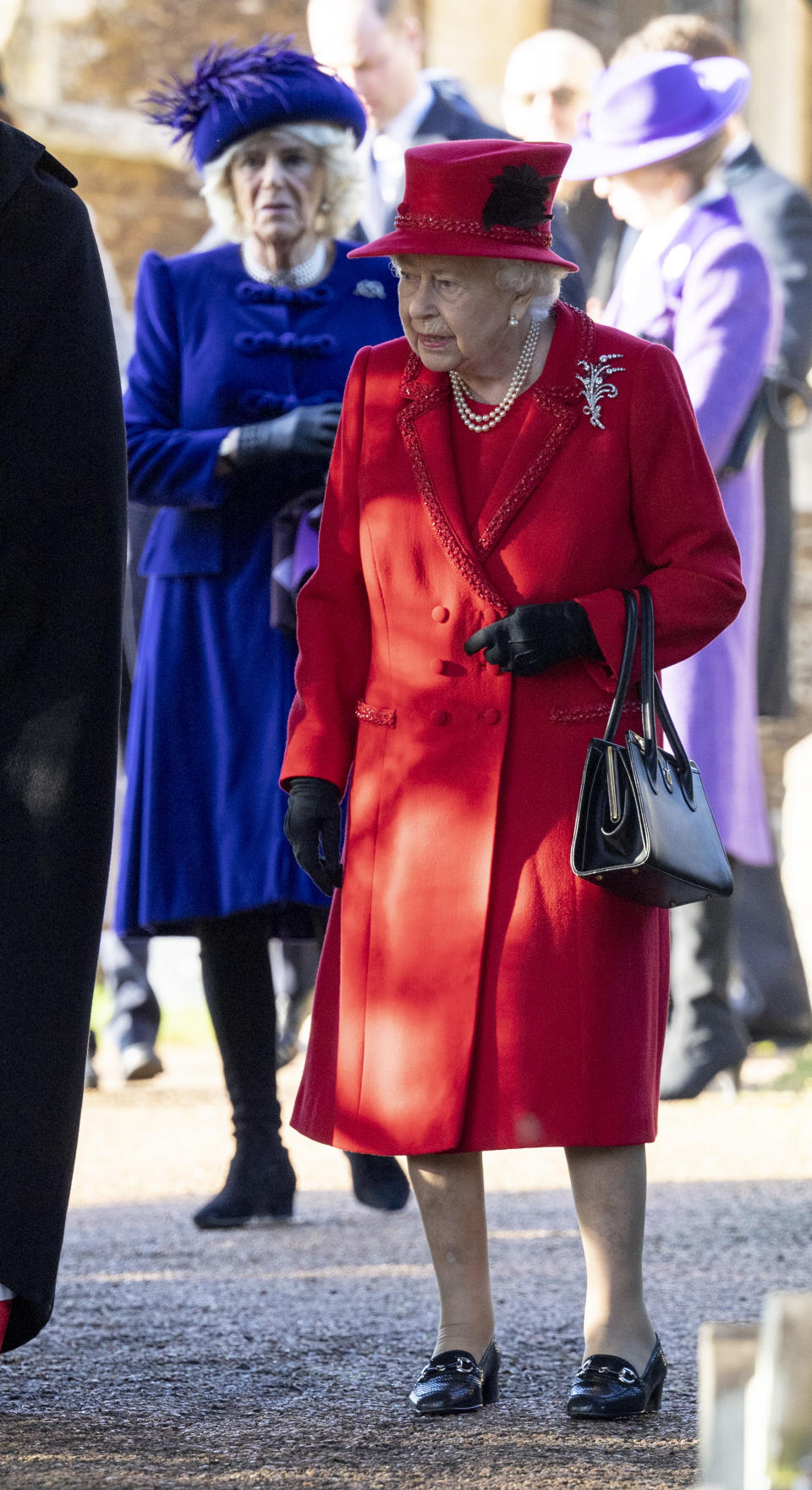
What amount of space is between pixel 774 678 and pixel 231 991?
9.83ft

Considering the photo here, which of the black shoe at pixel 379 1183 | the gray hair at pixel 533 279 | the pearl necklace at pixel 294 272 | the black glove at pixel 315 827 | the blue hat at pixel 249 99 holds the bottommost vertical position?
the black shoe at pixel 379 1183

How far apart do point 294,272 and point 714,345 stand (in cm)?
160

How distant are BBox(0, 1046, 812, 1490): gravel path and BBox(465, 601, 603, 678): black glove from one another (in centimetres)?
98

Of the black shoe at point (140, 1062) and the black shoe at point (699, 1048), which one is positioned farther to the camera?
the black shoe at point (140, 1062)

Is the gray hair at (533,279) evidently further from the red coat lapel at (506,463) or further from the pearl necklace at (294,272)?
the pearl necklace at (294,272)

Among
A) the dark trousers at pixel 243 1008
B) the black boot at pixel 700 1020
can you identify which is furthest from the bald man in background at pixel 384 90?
the dark trousers at pixel 243 1008

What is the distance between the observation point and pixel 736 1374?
5.88ft

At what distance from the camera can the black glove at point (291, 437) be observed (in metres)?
4.40

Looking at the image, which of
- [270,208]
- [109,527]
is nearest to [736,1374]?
[109,527]

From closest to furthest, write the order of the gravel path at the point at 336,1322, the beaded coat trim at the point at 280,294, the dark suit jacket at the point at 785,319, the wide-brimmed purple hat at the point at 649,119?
1. the gravel path at the point at 336,1322
2. the beaded coat trim at the point at 280,294
3. the wide-brimmed purple hat at the point at 649,119
4. the dark suit jacket at the point at 785,319

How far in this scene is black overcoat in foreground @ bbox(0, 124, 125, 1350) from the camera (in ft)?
9.50

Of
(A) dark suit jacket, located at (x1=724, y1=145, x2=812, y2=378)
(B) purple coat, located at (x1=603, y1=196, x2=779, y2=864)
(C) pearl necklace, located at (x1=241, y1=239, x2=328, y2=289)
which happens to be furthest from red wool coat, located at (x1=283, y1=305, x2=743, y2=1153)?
(A) dark suit jacket, located at (x1=724, y1=145, x2=812, y2=378)

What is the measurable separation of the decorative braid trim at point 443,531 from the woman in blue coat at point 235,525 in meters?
1.32

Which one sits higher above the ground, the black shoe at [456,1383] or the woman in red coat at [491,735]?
the woman in red coat at [491,735]
